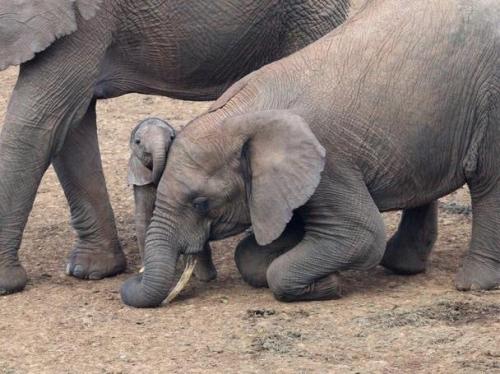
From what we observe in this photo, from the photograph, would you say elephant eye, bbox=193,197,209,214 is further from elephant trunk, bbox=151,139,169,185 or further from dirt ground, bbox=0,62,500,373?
dirt ground, bbox=0,62,500,373

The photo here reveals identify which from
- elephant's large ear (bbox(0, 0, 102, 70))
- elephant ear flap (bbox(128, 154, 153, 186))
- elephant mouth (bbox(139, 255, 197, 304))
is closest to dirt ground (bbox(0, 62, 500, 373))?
elephant mouth (bbox(139, 255, 197, 304))

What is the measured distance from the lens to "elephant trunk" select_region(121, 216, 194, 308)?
7.93m

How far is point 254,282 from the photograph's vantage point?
8.29 meters

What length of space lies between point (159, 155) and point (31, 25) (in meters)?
0.84

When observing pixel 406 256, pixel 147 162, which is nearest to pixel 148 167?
pixel 147 162

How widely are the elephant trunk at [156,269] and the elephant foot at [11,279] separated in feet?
2.22

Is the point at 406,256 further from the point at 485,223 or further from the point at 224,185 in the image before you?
the point at 224,185

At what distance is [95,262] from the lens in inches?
346

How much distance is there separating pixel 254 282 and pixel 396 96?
3.64 feet

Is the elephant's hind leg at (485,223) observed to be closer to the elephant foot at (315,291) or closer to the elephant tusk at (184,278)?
the elephant foot at (315,291)

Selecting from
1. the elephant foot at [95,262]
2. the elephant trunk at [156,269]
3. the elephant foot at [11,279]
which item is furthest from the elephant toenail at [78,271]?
the elephant trunk at [156,269]

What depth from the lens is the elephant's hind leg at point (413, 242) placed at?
856 centimetres

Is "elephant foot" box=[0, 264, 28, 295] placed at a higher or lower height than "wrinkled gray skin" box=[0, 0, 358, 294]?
lower

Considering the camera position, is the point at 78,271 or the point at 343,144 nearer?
the point at 343,144
